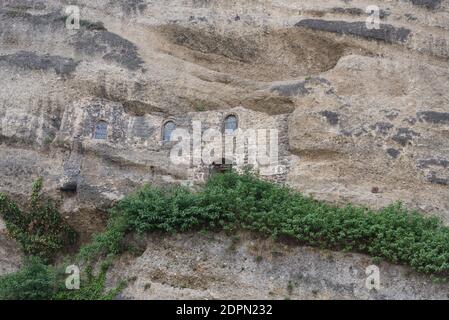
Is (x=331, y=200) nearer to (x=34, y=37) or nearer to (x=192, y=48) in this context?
(x=192, y=48)

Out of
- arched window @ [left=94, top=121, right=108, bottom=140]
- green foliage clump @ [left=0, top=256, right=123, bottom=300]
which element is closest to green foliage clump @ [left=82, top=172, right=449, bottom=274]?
green foliage clump @ [left=0, top=256, right=123, bottom=300]

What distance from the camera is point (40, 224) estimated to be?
23.6 m

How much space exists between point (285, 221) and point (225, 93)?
700 centimetres

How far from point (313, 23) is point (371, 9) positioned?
1920 millimetres

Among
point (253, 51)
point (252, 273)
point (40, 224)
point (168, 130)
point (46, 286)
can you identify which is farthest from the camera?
point (253, 51)

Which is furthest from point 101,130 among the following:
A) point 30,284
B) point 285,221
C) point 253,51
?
point 285,221

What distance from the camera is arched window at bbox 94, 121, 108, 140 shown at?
2514cm

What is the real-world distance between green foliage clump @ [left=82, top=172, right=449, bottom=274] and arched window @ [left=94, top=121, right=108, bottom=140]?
3.81 m

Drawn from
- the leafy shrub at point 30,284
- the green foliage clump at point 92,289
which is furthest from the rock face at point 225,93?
the leafy shrub at point 30,284

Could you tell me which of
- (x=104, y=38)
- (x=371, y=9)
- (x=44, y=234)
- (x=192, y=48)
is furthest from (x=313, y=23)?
(x=44, y=234)
